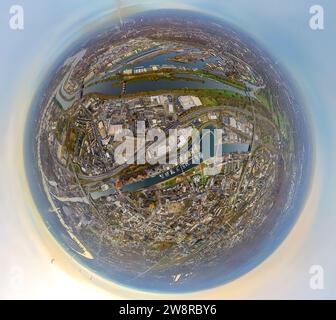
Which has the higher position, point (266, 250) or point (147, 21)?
point (147, 21)

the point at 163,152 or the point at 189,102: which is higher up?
the point at 189,102

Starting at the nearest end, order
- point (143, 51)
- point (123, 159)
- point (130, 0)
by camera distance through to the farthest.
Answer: point (123, 159) → point (143, 51) → point (130, 0)

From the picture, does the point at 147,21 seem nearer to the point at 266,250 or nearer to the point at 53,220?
the point at 53,220

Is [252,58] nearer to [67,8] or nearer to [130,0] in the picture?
[130,0]

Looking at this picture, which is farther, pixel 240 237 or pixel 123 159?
pixel 240 237

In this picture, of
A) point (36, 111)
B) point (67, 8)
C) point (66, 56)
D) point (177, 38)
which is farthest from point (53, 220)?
point (67, 8)

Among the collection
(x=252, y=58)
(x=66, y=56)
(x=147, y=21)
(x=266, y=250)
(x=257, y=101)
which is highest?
(x=147, y=21)

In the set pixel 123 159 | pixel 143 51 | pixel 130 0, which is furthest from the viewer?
pixel 130 0
